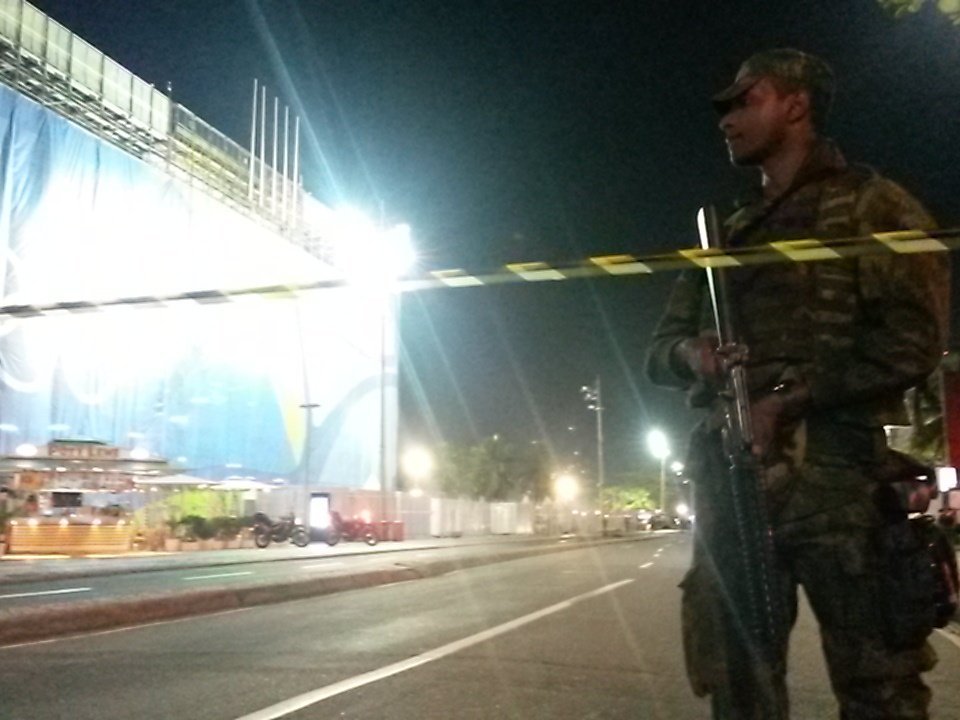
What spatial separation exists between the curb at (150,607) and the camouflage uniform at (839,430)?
319 inches

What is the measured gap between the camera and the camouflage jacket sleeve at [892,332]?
253 cm

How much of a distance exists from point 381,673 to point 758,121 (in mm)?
5574

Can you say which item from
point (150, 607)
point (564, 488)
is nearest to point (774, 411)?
point (150, 607)

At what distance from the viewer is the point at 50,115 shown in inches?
1280

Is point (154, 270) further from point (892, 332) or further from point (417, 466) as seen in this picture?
point (417, 466)

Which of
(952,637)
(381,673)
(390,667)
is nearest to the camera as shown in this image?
(381,673)

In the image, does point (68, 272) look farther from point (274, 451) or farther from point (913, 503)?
point (913, 503)

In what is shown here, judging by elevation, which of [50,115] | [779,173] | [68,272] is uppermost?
[50,115]

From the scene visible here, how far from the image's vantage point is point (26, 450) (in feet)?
97.1

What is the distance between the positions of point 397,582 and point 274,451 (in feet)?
103

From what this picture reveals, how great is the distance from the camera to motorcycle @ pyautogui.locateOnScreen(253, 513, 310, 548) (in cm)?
3728

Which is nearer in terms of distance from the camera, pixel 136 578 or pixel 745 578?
pixel 745 578

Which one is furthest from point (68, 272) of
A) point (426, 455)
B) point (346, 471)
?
point (426, 455)

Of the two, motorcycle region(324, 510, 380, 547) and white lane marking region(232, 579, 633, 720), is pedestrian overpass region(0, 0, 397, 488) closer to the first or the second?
motorcycle region(324, 510, 380, 547)
